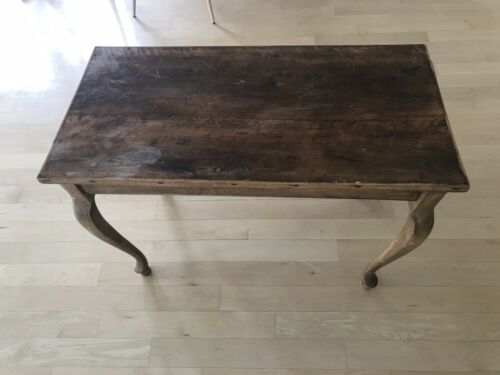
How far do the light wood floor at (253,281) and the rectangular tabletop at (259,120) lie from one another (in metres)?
0.62

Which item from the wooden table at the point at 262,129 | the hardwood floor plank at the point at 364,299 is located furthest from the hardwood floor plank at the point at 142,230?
the wooden table at the point at 262,129

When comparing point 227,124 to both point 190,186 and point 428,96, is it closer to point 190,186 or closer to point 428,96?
point 190,186

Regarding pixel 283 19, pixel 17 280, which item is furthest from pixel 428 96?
pixel 17 280

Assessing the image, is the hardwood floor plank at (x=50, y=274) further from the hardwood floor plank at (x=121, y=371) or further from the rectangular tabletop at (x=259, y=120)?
the rectangular tabletop at (x=259, y=120)

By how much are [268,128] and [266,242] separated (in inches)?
24.5

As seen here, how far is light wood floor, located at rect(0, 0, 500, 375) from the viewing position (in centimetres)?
130

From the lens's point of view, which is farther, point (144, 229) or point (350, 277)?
point (144, 229)

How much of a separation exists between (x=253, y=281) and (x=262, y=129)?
650 mm

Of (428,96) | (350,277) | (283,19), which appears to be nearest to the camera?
(428,96)

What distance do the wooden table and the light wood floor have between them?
32 centimetres

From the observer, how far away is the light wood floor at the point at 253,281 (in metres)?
1.30

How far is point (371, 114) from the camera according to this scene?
1039 mm

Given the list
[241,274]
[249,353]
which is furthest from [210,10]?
[249,353]

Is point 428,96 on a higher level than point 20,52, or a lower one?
higher
